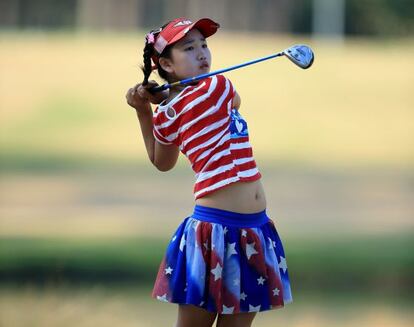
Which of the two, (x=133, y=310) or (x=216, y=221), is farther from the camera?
(x=133, y=310)

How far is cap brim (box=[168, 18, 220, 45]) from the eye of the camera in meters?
2.87

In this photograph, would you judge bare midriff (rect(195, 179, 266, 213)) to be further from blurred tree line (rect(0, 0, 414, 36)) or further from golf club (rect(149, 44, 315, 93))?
blurred tree line (rect(0, 0, 414, 36))

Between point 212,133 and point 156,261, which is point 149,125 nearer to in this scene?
point 212,133

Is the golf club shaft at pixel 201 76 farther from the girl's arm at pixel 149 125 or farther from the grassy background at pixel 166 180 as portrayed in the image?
the grassy background at pixel 166 180

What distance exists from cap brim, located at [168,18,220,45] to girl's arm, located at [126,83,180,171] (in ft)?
0.46

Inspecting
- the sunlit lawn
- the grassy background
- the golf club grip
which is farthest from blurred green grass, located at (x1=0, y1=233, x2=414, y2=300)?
the golf club grip

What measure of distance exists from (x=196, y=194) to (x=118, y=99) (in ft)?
31.2

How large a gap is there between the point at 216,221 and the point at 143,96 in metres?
0.37

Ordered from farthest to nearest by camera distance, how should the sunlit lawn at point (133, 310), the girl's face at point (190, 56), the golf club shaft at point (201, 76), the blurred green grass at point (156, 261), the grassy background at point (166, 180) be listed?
the blurred green grass at point (156, 261) → the grassy background at point (166, 180) → the sunlit lawn at point (133, 310) → the girl's face at point (190, 56) → the golf club shaft at point (201, 76)

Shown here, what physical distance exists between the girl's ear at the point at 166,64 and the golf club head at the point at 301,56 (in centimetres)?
30

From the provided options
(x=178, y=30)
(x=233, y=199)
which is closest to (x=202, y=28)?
(x=178, y=30)

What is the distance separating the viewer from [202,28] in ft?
9.60

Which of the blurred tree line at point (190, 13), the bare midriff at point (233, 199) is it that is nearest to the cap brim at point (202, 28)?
the bare midriff at point (233, 199)

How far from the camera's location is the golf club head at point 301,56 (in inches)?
110
